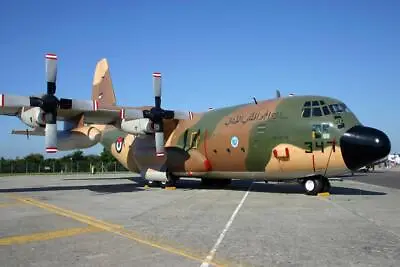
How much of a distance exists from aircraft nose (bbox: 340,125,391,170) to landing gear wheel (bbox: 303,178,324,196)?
5.60ft

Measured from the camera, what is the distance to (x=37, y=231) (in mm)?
9273

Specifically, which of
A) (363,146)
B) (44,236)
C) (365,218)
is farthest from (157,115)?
(44,236)

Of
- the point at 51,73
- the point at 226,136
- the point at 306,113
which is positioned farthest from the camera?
the point at 226,136

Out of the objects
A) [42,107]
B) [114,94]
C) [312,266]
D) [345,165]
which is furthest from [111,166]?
[312,266]

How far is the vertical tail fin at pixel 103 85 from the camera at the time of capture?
30906 mm

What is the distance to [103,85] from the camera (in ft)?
103

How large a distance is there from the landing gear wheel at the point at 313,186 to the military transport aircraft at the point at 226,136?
0.04 m

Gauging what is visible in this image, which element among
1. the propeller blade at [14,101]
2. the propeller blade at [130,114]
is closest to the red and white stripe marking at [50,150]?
the propeller blade at [14,101]

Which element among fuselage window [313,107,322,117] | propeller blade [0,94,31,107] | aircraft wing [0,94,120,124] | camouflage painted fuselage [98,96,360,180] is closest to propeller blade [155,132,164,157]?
camouflage painted fuselage [98,96,360,180]

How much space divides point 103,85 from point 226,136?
14295mm

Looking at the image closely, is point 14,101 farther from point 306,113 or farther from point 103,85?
point 306,113

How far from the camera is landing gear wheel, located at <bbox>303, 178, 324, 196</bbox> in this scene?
58.1 ft

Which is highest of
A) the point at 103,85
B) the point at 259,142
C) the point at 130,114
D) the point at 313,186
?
the point at 103,85

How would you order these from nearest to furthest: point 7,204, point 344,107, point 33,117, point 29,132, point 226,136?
point 7,204 → point 344,107 → point 33,117 → point 226,136 → point 29,132
